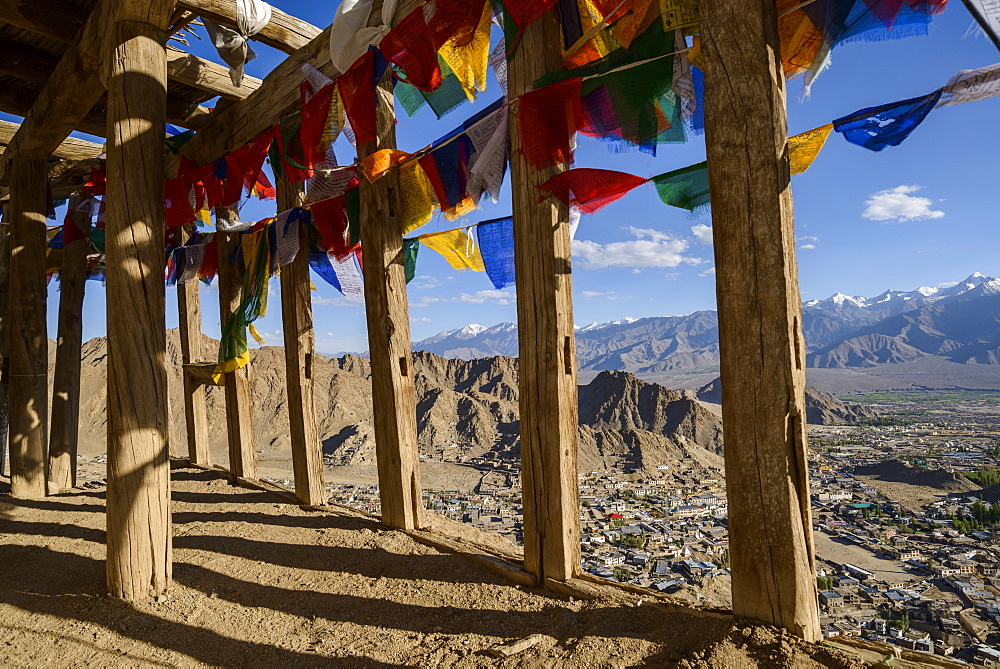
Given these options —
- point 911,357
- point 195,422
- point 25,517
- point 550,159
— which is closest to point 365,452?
point 195,422

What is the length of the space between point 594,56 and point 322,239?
9.24ft

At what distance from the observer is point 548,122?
2.65 meters

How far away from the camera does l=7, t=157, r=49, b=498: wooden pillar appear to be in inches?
211

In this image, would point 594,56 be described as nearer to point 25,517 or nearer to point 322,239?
point 322,239

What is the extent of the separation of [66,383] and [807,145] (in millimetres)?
7237

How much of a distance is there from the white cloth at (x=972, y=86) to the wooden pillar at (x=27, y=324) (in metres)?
7.28

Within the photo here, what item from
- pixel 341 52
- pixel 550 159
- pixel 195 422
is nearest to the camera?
pixel 550 159

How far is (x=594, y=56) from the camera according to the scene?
9.46 feet

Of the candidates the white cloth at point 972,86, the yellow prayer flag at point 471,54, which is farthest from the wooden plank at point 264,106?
the white cloth at point 972,86

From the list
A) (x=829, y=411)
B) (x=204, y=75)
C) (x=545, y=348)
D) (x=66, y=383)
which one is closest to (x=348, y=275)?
(x=204, y=75)

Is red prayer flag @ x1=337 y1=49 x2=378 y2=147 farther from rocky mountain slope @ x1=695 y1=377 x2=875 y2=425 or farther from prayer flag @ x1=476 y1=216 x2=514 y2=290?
rocky mountain slope @ x1=695 y1=377 x2=875 y2=425

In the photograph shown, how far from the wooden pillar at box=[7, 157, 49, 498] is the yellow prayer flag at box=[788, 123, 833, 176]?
22.2 ft

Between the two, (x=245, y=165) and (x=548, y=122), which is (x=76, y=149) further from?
(x=548, y=122)

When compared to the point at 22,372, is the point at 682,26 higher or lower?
higher
